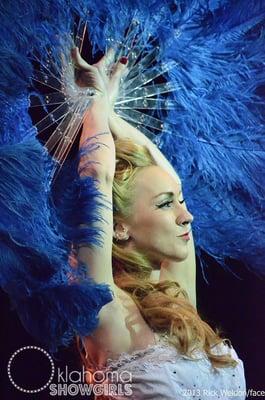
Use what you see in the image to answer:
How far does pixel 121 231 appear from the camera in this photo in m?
1.77

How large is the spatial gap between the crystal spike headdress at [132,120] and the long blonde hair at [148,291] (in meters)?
0.08

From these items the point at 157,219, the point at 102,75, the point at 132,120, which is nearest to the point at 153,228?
the point at 157,219

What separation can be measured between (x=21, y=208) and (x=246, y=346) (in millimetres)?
622

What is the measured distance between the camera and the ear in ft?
5.79

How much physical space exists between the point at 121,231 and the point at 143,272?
106 mm

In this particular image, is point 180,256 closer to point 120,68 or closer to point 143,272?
point 143,272

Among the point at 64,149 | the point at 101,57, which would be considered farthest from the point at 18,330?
the point at 101,57

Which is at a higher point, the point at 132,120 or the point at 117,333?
the point at 132,120

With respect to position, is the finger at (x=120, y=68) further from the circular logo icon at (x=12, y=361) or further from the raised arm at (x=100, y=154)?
the circular logo icon at (x=12, y=361)

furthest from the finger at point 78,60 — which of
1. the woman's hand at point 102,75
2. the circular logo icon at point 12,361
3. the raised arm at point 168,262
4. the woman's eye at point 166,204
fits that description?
the circular logo icon at point 12,361

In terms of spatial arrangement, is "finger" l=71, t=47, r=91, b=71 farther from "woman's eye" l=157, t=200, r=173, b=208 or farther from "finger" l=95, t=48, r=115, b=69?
"woman's eye" l=157, t=200, r=173, b=208

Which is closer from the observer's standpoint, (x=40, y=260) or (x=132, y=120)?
(x=40, y=260)

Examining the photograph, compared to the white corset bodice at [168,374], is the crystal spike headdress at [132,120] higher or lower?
higher

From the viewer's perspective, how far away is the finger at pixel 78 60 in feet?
5.85
